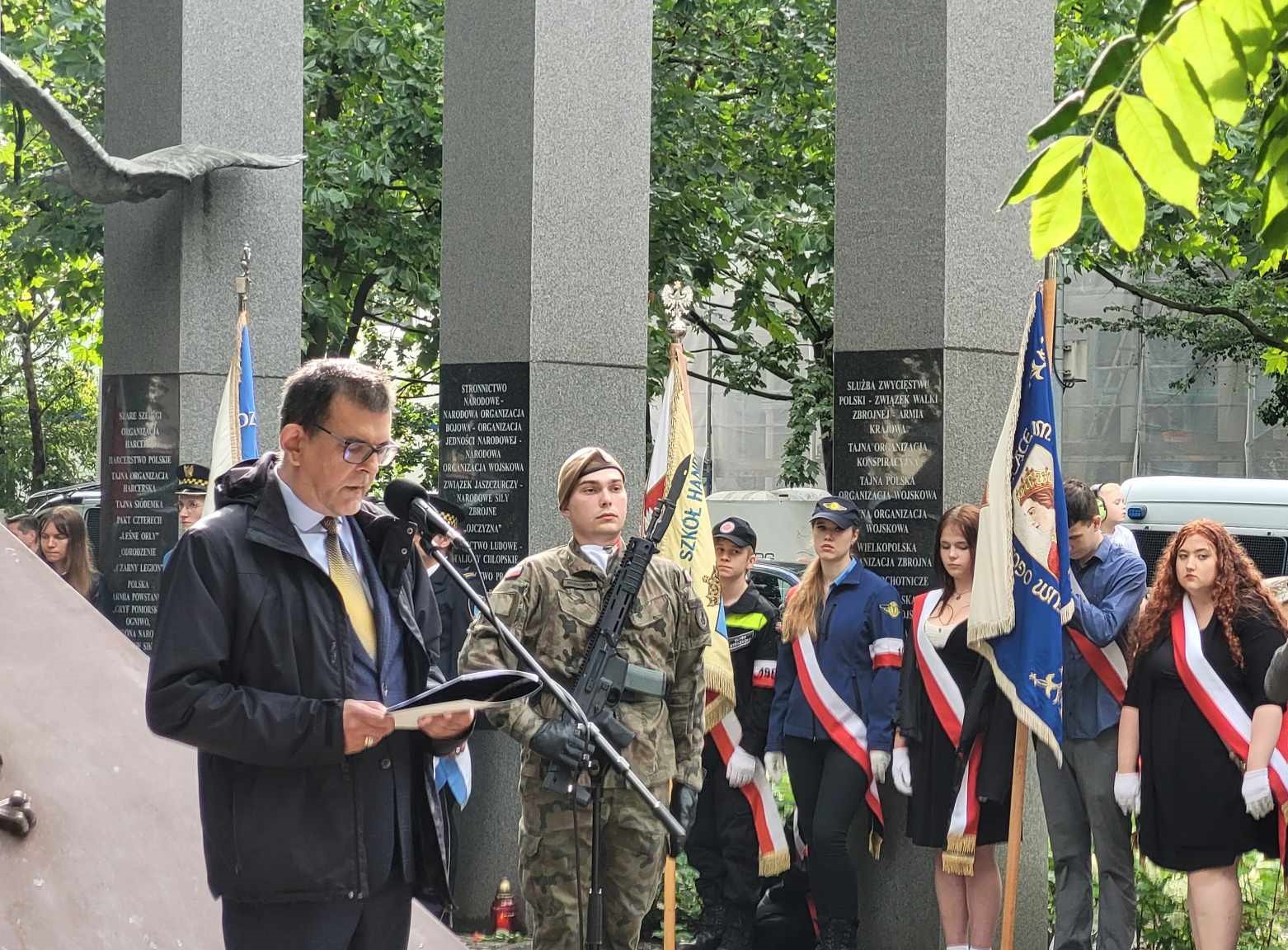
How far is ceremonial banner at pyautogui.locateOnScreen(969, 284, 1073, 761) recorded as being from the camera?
7469 mm

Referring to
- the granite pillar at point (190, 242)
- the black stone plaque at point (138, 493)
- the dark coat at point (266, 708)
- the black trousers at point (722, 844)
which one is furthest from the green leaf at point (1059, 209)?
the black stone plaque at point (138, 493)

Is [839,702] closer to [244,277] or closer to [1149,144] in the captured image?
[244,277]

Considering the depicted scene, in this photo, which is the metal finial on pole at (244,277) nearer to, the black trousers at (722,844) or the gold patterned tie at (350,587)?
the black trousers at (722,844)

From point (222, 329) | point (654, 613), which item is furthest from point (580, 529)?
point (222, 329)

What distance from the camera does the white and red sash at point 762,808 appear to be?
8.48m

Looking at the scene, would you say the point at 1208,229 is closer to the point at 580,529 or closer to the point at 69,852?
the point at 580,529

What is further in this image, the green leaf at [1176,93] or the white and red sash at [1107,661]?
the white and red sash at [1107,661]

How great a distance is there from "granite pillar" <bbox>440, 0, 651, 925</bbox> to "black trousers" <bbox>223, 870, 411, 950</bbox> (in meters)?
5.33

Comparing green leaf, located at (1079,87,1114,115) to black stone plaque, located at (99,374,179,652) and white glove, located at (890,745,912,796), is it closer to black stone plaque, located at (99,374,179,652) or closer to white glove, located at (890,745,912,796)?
white glove, located at (890,745,912,796)

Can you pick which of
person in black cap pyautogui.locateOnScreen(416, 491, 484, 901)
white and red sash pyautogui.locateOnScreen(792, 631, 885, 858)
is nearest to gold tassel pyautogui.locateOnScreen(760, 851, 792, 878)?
white and red sash pyautogui.locateOnScreen(792, 631, 885, 858)

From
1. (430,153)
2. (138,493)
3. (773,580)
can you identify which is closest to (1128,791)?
(138,493)

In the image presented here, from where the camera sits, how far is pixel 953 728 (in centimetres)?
786

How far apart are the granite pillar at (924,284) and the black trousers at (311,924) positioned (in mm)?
4757

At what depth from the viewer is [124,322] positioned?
36.3 feet
